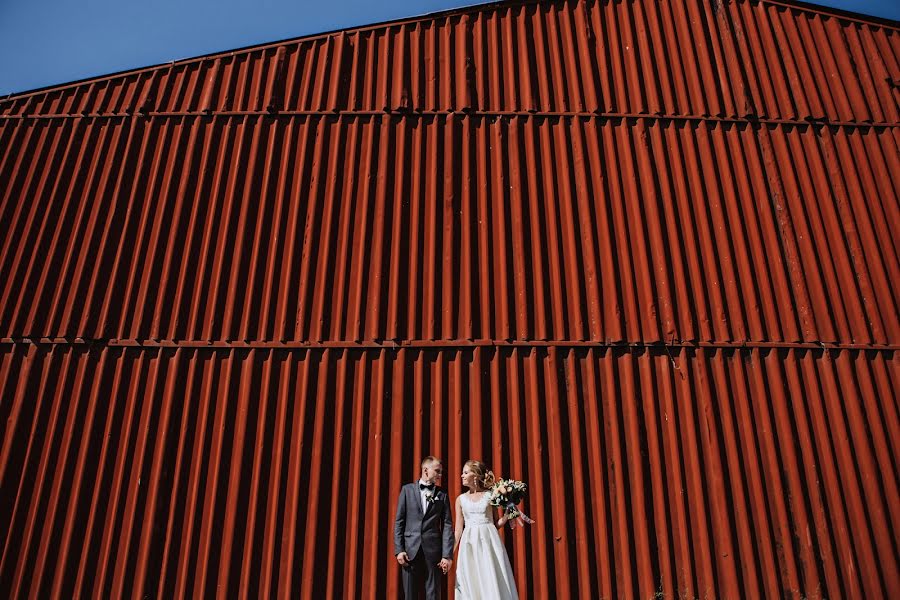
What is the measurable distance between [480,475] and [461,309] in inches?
83.7

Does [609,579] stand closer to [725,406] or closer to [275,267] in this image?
[725,406]

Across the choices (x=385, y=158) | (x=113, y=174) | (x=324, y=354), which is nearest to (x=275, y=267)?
(x=324, y=354)

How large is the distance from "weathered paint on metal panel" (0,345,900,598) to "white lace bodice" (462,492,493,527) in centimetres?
82

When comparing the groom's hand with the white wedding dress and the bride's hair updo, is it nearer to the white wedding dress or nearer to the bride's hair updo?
the white wedding dress

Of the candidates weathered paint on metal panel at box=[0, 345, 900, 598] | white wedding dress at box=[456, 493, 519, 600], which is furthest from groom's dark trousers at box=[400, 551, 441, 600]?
weathered paint on metal panel at box=[0, 345, 900, 598]

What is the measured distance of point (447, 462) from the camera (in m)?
5.70

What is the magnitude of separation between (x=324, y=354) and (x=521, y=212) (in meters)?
2.91

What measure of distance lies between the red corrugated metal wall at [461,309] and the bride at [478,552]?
92 cm

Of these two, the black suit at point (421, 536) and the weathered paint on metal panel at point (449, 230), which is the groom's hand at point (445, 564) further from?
the weathered paint on metal panel at point (449, 230)

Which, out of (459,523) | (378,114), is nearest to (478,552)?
(459,523)

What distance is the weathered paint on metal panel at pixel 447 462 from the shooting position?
5.41 meters

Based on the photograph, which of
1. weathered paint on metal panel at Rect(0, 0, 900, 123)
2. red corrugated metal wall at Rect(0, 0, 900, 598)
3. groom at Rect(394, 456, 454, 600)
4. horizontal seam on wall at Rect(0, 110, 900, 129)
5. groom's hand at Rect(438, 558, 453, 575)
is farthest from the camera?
weathered paint on metal panel at Rect(0, 0, 900, 123)

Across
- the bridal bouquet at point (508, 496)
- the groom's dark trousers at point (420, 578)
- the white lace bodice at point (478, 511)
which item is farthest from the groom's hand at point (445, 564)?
the bridal bouquet at point (508, 496)

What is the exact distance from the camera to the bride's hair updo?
15.8ft
